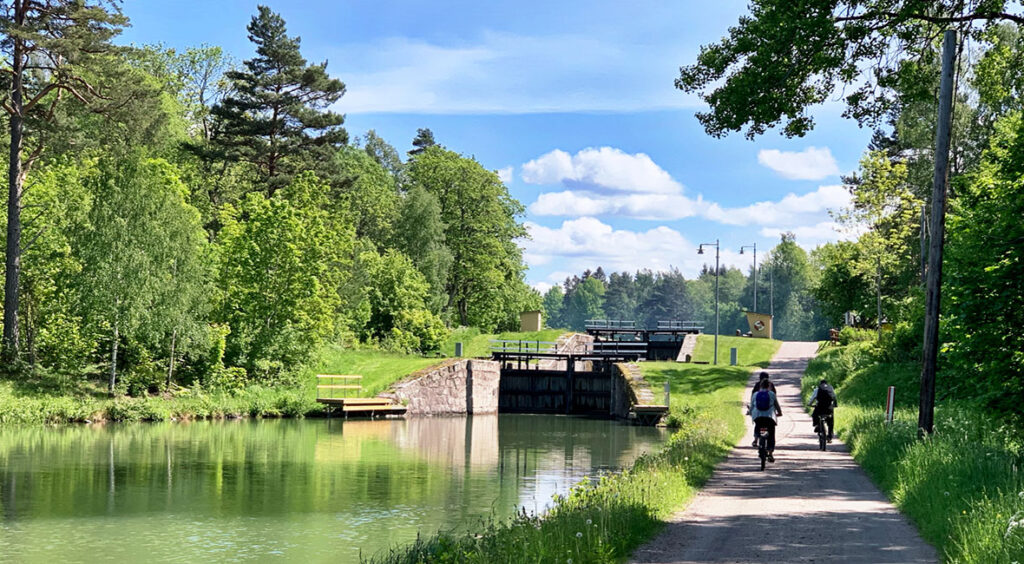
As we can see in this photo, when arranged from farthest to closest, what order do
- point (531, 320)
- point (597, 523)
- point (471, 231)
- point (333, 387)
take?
point (471, 231) → point (531, 320) → point (333, 387) → point (597, 523)

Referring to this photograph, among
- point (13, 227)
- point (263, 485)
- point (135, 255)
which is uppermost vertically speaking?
point (13, 227)

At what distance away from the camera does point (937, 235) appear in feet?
60.1

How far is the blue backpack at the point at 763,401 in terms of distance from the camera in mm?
19328

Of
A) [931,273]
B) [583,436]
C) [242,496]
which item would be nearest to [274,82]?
[583,436]

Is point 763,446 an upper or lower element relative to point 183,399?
upper

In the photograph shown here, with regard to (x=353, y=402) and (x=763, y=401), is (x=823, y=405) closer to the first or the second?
(x=763, y=401)

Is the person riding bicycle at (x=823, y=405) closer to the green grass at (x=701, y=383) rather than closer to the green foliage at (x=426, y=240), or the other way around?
the green grass at (x=701, y=383)

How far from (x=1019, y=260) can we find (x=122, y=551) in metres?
13.4

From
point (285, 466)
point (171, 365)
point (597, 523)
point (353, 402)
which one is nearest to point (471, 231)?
point (353, 402)

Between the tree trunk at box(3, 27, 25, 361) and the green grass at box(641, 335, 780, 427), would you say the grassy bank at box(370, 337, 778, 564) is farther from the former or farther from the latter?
the tree trunk at box(3, 27, 25, 361)

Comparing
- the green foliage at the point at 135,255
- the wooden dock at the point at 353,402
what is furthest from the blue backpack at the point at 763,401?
the green foliage at the point at 135,255

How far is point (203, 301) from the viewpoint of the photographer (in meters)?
40.5

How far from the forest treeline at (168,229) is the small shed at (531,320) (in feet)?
32.6

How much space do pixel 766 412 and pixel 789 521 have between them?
6.79 meters
